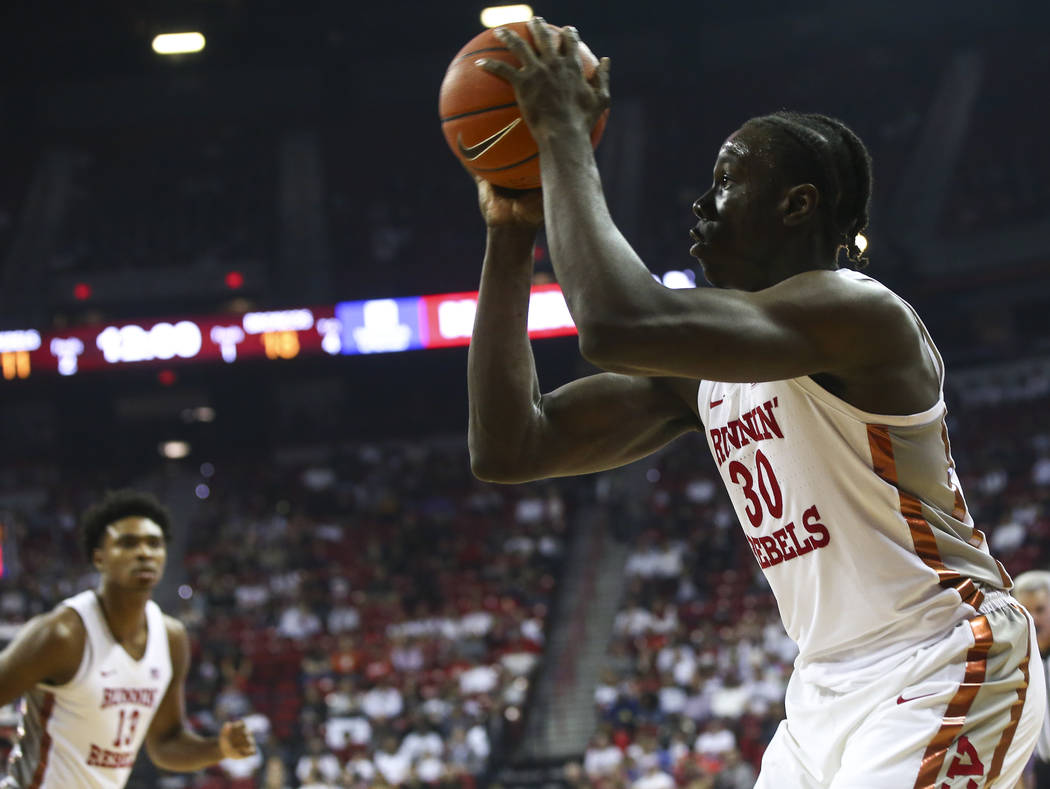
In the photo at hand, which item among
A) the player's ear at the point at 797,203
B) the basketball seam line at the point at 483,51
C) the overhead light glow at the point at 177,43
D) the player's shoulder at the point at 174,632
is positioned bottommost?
the player's shoulder at the point at 174,632

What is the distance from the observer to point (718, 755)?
1232cm

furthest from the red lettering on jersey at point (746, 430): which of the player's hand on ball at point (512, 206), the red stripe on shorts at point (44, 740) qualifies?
the red stripe on shorts at point (44, 740)

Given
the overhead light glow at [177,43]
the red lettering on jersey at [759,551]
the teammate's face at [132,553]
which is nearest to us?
the red lettering on jersey at [759,551]

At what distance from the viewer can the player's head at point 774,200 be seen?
91.9 inches

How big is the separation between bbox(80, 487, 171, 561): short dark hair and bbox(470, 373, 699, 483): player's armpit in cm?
316

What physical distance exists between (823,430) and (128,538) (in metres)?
3.78

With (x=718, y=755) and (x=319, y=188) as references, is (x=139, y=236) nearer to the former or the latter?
(x=319, y=188)

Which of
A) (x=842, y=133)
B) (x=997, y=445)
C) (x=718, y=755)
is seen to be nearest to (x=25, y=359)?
(x=718, y=755)

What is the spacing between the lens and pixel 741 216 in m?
2.34

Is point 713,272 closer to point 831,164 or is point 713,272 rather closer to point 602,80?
point 831,164

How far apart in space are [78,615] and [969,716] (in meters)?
3.76

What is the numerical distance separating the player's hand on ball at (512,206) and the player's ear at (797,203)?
543mm

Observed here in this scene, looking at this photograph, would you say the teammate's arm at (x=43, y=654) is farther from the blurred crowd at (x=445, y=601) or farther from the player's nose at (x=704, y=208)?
the blurred crowd at (x=445, y=601)

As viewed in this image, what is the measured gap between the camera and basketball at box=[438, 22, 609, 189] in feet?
8.12
